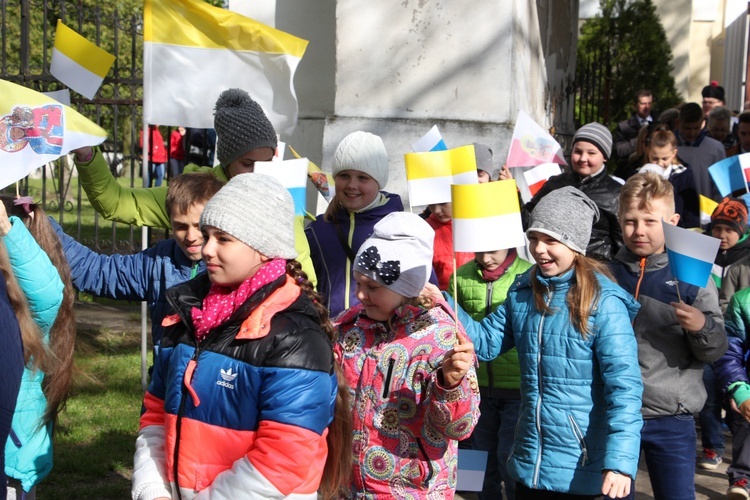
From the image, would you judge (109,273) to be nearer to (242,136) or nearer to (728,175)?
(242,136)

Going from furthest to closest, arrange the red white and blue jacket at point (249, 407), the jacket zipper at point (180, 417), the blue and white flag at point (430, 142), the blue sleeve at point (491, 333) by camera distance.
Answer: the blue and white flag at point (430, 142), the blue sleeve at point (491, 333), the jacket zipper at point (180, 417), the red white and blue jacket at point (249, 407)

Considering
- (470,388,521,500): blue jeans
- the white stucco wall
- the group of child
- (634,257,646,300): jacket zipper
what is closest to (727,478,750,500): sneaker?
the group of child

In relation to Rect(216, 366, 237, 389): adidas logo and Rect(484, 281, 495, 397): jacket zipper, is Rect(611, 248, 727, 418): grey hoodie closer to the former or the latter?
Rect(484, 281, 495, 397): jacket zipper

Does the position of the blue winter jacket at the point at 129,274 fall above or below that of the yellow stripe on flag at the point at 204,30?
below

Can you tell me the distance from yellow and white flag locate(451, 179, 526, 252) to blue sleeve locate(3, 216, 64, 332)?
59.7 inches

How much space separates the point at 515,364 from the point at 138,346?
15.7 feet

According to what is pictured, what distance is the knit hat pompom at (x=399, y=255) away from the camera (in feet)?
10.8

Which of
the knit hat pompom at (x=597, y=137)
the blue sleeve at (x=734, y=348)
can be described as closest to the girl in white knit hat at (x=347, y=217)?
the blue sleeve at (x=734, y=348)

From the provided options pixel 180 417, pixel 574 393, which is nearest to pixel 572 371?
pixel 574 393

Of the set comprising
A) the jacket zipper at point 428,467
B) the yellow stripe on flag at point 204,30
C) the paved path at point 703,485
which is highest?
the yellow stripe on flag at point 204,30

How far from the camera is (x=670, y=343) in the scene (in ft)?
14.0

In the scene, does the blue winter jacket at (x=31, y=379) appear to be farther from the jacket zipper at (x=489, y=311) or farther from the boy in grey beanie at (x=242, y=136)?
the jacket zipper at (x=489, y=311)

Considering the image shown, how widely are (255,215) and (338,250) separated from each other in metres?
1.65

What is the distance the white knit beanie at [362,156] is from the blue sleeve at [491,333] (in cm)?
82
